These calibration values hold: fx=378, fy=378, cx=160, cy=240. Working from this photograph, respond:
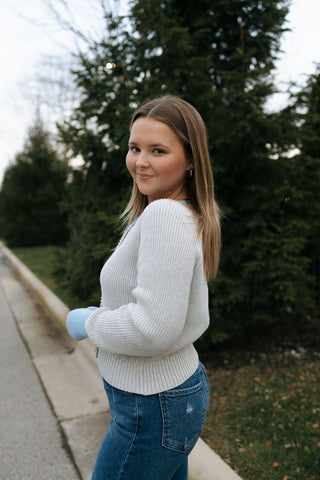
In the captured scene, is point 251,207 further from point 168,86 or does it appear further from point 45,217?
point 45,217

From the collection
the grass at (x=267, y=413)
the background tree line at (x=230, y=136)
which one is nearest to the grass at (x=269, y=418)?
the grass at (x=267, y=413)

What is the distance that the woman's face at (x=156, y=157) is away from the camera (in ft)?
3.85

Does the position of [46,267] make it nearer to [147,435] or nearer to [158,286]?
[147,435]

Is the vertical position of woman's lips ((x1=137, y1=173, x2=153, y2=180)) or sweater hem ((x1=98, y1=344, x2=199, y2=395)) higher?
woman's lips ((x1=137, y1=173, x2=153, y2=180))

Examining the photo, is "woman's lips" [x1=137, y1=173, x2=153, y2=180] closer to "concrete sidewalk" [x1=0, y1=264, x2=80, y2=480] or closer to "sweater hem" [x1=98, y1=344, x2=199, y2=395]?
"sweater hem" [x1=98, y1=344, x2=199, y2=395]

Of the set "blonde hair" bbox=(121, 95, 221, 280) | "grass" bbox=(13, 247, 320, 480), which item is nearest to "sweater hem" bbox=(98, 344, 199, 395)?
"blonde hair" bbox=(121, 95, 221, 280)

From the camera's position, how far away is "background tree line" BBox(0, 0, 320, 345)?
3314 mm

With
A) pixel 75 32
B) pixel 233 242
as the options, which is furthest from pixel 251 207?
pixel 75 32

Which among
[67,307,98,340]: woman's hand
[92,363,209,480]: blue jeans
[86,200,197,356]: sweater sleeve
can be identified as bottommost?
[92,363,209,480]: blue jeans

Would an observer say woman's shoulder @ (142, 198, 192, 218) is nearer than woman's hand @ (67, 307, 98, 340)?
Yes

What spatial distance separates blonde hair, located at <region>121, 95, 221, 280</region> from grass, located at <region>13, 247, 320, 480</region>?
1.72m

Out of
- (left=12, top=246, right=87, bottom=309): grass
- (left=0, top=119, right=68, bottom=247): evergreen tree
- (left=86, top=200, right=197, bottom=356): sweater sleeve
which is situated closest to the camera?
(left=86, top=200, right=197, bottom=356): sweater sleeve

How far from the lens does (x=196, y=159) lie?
3.99 ft

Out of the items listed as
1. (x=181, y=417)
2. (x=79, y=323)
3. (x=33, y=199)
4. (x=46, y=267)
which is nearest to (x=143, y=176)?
(x=79, y=323)
